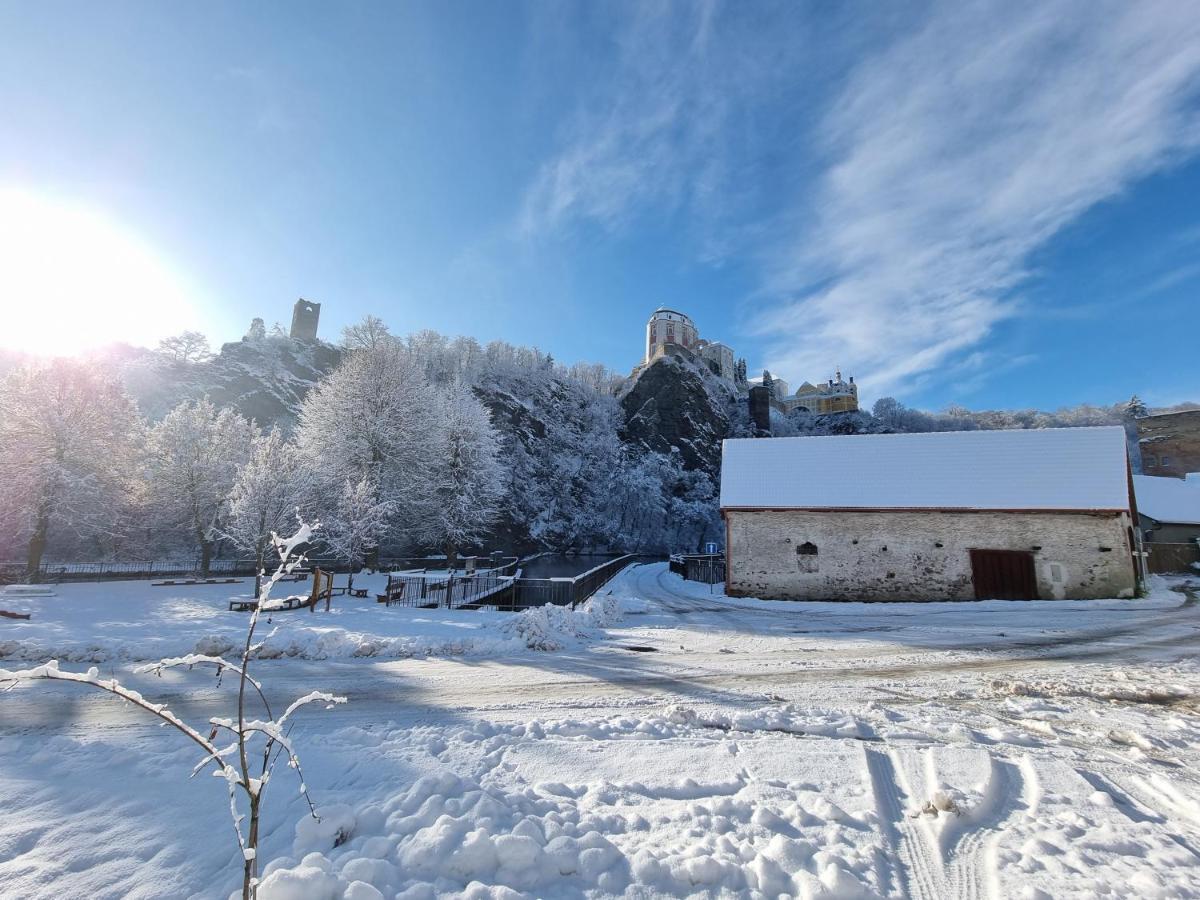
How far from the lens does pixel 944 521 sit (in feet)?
65.7

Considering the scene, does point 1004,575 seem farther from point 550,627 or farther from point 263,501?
point 263,501

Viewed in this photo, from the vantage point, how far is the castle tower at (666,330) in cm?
9894

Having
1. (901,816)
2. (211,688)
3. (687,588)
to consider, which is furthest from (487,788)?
(687,588)

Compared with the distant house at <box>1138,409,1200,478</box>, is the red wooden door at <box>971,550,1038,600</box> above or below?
below

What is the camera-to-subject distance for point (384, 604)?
54.5 ft

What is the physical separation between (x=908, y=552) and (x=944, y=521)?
180cm

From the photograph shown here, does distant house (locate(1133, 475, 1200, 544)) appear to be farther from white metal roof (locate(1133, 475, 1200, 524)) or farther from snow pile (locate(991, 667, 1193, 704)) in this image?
snow pile (locate(991, 667, 1193, 704))

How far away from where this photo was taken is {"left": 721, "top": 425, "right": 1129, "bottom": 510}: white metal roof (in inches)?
770

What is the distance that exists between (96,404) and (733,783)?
112 feet

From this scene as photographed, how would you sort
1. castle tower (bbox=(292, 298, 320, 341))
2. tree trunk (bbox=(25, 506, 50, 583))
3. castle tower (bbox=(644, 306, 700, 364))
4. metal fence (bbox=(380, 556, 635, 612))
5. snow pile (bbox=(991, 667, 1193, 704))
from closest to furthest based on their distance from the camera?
snow pile (bbox=(991, 667, 1193, 704)), metal fence (bbox=(380, 556, 635, 612)), tree trunk (bbox=(25, 506, 50, 583)), castle tower (bbox=(292, 298, 320, 341)), castle tower (bbox=(644, 306, 700, 364))

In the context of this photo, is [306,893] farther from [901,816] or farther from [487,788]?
[901,816]

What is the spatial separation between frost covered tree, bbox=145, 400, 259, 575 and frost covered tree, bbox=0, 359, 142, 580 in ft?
→ 6.61

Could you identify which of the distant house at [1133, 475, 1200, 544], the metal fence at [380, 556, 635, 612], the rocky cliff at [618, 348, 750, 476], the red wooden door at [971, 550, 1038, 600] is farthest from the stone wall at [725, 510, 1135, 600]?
the rocky cliff at [618, 348, 750, 476]

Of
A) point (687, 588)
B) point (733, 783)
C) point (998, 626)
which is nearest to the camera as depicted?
point (733, 783)
